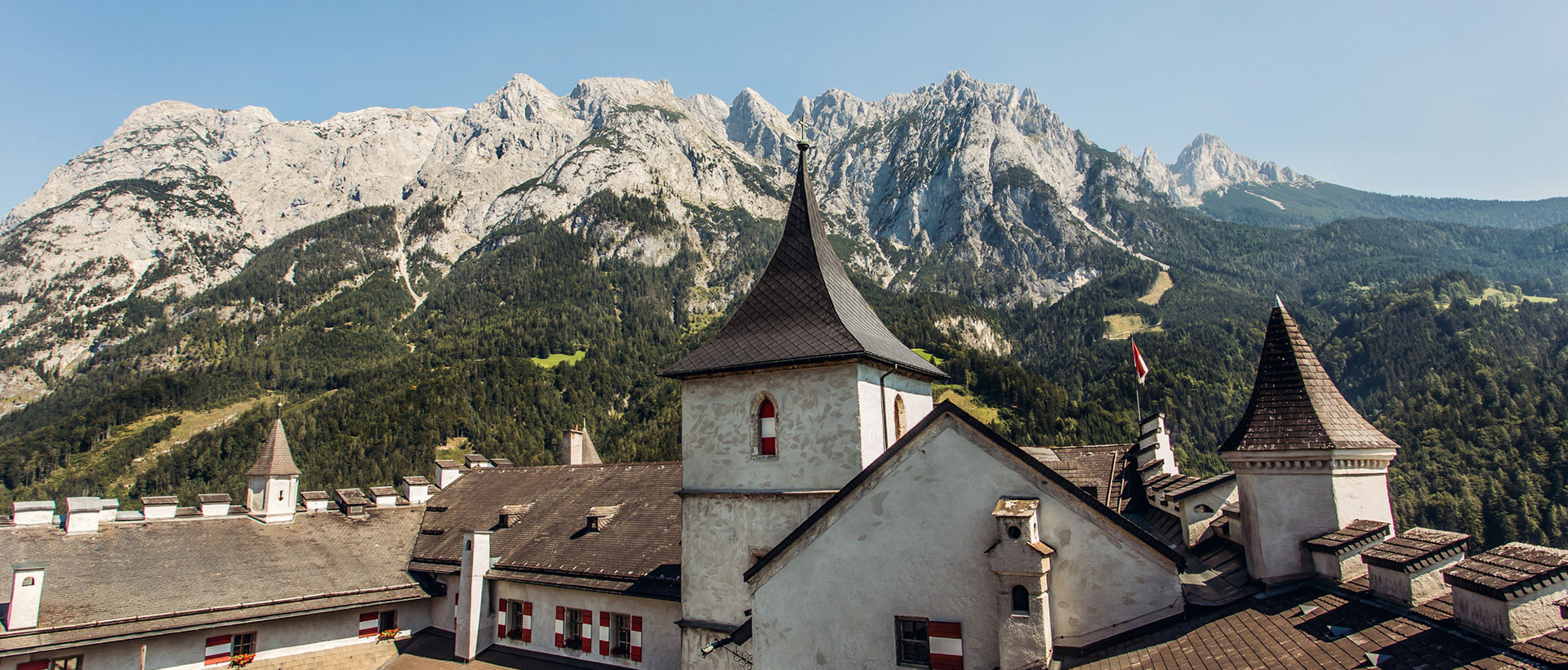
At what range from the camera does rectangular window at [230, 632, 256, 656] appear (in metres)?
22.7

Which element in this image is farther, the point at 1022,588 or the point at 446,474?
the point at 446,474

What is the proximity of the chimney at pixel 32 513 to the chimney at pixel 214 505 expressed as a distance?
409 cm

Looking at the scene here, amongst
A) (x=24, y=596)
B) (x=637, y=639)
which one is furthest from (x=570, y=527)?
(x=24, y=596)

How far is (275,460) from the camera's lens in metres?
30.5

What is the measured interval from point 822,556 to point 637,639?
37.3 ft

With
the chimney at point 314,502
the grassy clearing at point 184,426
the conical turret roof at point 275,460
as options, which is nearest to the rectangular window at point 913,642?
the conical turret roof at point 275,460

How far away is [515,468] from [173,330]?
190 m

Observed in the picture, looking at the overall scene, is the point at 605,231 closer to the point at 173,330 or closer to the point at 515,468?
the point at 173,330

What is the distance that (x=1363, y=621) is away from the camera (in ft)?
25.8

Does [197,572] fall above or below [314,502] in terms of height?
below

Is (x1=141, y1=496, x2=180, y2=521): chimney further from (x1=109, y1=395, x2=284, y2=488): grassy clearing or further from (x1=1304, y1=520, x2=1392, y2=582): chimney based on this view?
(x1=109, y1=395, x2=284, y2=488): grassy clearing

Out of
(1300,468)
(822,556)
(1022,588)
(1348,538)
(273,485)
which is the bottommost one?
(1022,588)

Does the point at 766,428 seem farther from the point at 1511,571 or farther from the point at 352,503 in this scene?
the point at 352,503

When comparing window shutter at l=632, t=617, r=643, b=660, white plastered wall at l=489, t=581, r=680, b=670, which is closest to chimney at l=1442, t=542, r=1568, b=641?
white plastered wall at l=489, t=581, r=680, b=670
